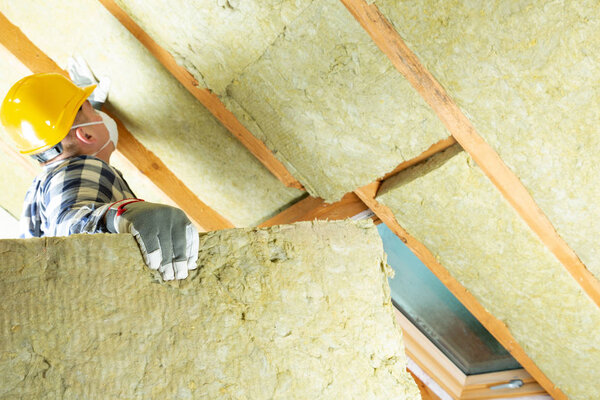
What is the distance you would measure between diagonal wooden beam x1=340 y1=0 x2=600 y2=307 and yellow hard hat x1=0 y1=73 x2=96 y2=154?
43.1 inches

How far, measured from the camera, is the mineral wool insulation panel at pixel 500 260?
5.84 feet

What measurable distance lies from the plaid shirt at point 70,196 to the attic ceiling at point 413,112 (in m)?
0.62

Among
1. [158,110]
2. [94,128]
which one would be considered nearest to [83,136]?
[94,128]

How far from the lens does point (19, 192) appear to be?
2701mm

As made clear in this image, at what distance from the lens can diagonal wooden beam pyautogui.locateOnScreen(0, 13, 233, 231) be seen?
6.81 feet

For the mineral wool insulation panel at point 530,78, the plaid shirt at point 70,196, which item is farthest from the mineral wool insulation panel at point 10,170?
the mineral wool insulation panel at point 530,78

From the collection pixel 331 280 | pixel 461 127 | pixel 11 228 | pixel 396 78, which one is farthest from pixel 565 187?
pixel 11 228

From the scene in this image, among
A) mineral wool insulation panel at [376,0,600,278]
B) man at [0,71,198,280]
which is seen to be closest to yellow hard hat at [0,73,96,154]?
man at [0,71,198,280]

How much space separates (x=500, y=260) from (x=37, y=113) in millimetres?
1897

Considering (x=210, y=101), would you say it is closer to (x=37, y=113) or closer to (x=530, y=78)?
(x=37, y=113)

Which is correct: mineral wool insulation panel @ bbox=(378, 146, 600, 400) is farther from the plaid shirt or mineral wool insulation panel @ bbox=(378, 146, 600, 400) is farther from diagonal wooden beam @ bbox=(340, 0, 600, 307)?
the plaid shirt

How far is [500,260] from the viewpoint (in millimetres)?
1940

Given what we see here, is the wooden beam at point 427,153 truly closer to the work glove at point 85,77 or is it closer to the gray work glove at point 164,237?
the gray work glove at point 164,237

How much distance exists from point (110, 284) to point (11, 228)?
98.4 inches
